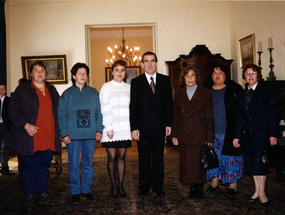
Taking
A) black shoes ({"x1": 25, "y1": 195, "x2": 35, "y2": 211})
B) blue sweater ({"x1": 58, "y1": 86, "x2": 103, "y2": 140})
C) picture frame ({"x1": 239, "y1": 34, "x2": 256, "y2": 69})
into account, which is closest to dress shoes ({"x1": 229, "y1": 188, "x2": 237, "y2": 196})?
blue sweater ({"x1": 58, "y1": 86, "x2": 103, "y2": 140})

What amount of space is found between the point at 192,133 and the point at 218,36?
4.61 metres

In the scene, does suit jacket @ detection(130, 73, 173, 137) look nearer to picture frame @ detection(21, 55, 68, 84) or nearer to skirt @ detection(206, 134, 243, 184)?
skirt @ detection(206, 134, 243, 184)

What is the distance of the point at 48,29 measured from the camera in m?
6.62

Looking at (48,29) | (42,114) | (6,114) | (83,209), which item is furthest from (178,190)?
(48,29)

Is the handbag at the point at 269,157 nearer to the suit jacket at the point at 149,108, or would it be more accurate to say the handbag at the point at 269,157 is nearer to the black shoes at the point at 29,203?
the suit jacket at the point at 149,108

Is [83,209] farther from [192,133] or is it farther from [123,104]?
[192,133]

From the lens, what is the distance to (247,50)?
5867 mm

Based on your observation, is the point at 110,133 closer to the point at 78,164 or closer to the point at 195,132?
the point at 78,164

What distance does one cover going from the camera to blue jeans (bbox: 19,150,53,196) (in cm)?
282

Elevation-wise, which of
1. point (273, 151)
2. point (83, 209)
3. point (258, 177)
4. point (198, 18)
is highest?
point (198, 18)

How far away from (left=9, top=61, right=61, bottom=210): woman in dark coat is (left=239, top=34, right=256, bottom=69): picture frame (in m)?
4.30

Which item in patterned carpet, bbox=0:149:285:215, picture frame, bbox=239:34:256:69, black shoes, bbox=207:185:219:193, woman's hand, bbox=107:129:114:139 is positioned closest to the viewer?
patterned carpet, bbox=0:149:285:215

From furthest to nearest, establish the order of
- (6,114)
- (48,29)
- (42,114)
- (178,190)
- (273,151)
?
1. (48,29)
2. (6,114)
3. (178,190)
4. (42,114)
5. (273,151)

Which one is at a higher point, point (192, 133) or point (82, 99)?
point (82, 99)
